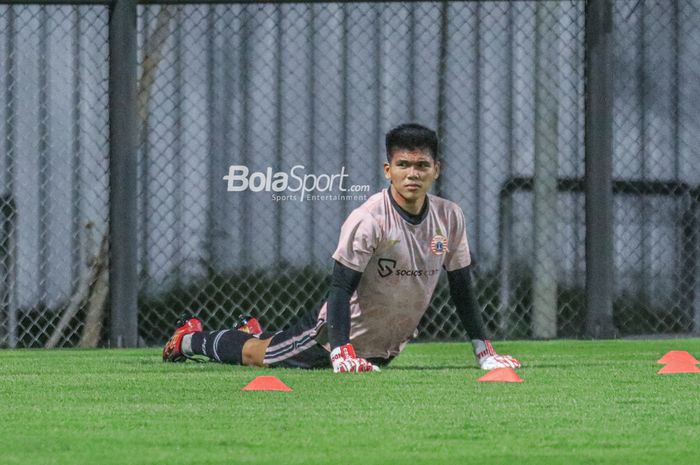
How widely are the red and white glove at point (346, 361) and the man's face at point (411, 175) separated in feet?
1.98

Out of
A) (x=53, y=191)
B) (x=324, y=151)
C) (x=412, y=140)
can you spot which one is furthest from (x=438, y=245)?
(x=53, y=191)

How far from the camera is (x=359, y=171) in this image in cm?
756

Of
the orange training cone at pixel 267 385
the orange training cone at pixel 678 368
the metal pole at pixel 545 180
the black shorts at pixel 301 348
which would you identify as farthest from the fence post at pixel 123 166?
the orange training cone at pixel 678 368

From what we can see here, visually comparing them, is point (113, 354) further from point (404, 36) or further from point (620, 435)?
point (620, 435)

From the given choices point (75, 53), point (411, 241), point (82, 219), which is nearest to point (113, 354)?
point (82, 219)

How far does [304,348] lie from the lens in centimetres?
526

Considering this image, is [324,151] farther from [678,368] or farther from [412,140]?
[678,368]

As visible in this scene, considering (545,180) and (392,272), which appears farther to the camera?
(545,180)

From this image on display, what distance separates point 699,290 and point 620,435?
16.9 feet

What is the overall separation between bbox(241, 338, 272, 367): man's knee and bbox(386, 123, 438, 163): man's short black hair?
3.63 feet

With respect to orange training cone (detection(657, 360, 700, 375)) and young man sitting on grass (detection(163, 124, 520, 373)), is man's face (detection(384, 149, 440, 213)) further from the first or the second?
orange training cone (detection(657, 360, 700, 375))

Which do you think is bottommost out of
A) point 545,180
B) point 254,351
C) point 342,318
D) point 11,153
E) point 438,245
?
point 254,351

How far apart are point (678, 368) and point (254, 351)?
1.82 metres

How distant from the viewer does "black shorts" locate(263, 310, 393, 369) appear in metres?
5.21
